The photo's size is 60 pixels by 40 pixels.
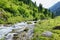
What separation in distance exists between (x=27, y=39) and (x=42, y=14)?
160052 mm

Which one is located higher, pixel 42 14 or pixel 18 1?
pixel 18 1

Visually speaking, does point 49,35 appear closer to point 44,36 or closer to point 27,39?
point 44,36

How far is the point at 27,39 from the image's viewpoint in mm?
40219

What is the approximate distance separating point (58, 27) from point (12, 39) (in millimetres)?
10190

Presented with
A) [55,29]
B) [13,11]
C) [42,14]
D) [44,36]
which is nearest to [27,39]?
[44,36]

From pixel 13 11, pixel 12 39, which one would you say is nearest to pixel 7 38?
pixel 12 39

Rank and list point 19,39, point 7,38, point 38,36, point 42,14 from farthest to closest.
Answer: point 42,14, point 7,38, point 19,39, point 38,36

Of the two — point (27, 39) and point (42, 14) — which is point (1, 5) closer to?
point (42, 14)

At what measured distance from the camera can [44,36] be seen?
38.8 m

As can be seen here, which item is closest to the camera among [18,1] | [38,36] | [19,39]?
[38,36]

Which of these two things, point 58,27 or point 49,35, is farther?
point 58,27

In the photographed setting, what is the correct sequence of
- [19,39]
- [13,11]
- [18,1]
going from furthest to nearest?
1. [18,1]
2. [13,11]
3. [19,39]

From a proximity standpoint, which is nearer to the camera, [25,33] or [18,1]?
[25,33]

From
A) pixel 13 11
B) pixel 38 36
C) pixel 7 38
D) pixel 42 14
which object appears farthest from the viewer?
pixel 42 14
